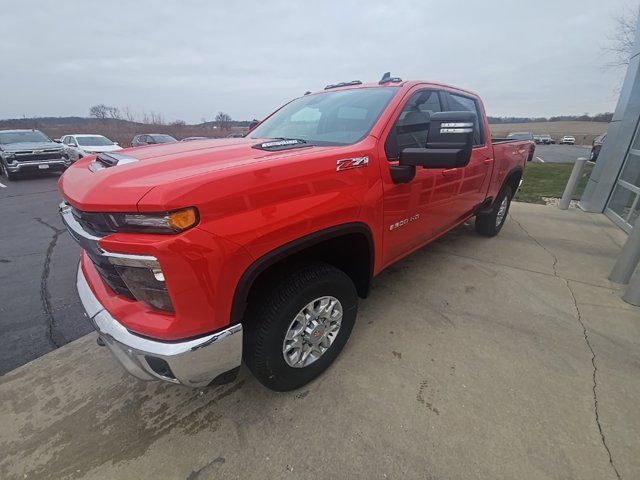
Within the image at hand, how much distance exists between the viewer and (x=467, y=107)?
3.54 meters

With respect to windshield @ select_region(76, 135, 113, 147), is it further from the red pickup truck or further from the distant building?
the distant building

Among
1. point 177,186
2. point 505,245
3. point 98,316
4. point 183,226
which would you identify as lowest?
point 505,245

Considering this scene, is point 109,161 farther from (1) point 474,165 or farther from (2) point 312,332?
(1) point 474,165

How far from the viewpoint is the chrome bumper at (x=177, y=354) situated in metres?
1.45

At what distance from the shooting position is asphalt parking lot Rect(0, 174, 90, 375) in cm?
267

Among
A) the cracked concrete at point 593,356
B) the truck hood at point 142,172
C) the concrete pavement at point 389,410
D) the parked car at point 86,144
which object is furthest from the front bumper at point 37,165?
the cracked concrete at point 593,356

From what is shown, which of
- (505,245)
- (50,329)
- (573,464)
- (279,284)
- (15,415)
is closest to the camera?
(573,464)

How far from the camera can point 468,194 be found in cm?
349

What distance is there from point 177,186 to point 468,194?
3.12 metres

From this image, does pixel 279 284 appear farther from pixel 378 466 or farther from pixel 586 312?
pixel 586 312

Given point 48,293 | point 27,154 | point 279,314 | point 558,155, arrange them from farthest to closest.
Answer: point 558,155 → point 27,154 → point 48,293 → point 279,314

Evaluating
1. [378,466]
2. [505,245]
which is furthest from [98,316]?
[505,245]

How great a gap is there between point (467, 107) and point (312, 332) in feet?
10.1

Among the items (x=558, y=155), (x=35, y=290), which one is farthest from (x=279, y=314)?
(x=558, y=155)
